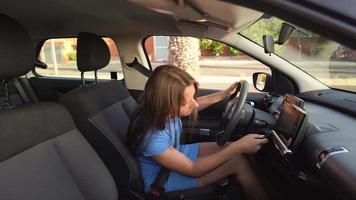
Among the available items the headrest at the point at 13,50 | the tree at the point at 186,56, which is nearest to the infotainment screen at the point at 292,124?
the headrest at the point at 13,50

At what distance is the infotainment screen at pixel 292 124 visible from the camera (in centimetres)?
195

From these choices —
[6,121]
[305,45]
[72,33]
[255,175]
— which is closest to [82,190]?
[6,121]

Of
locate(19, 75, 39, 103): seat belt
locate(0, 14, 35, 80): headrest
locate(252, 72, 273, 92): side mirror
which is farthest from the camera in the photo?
locate(19, 75, 39, 103): seat belt

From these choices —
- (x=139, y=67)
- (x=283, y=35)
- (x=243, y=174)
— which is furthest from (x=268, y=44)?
(x=139, y=67)

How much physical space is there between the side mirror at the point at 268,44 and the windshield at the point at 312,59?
32mm

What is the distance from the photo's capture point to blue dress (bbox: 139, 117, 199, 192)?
212 cm

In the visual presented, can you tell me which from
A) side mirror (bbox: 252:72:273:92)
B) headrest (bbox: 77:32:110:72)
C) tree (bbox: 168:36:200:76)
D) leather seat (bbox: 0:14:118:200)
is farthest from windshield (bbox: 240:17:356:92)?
tree (bbox: 168:36:200:76)

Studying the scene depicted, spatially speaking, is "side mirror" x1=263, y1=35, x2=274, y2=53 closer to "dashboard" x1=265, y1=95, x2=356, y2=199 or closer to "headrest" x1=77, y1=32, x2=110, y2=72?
"dashboard" x1=265, y1=95, x2=356, y2=199

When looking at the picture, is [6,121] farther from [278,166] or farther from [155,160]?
[278,166]

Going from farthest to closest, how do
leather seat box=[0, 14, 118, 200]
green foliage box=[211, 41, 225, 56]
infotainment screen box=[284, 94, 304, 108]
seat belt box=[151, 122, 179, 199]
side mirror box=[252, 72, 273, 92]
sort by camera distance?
green foliage box=[211, 41, 225, 56] < side mirror box=[252, 72, 273, 92] < seat belt box=[151, 122, 179, 199] < infotainment screen box=[284, 94, 304, 108] < leather seat box=[0, 14, 118, 200]

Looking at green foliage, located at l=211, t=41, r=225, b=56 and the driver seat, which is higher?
green foliage, located at l=211, t=41, r=225, b=56

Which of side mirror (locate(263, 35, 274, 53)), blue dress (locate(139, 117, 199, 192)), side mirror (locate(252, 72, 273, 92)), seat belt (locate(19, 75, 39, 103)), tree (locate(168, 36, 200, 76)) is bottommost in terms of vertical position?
tree (locate(168, 36, 200, 76))

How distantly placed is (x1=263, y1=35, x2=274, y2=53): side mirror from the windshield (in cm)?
3

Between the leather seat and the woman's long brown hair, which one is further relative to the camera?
the woman's long brown hair
